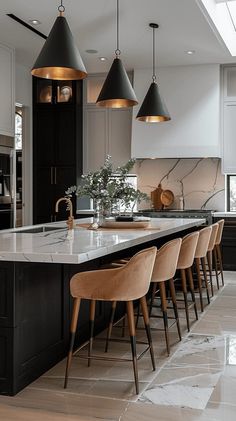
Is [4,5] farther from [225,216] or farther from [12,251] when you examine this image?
[225,216]

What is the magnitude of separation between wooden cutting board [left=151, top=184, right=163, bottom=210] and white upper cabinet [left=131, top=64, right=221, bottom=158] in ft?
1.88

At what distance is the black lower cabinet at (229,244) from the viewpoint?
7477mm

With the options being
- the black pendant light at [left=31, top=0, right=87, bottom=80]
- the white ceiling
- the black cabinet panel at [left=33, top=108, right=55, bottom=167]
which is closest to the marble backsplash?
the black cabinet panel at [left=33, top=108, right=55, bottom=167]

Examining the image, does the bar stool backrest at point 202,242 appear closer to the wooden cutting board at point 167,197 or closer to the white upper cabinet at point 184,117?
the white upper cabinet at point 184,117

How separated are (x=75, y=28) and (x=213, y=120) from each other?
250 centimetres

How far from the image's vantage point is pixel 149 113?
18.2 feet

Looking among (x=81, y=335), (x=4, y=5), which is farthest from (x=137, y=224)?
(x=4, y=5)

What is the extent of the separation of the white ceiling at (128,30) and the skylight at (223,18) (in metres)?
0.07

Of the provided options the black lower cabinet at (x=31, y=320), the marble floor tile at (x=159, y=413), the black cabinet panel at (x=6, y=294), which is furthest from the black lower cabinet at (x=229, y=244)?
the black cabinet panel at (x=6, y=294)

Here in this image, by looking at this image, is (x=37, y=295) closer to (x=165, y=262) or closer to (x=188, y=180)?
(x=165, y=262)

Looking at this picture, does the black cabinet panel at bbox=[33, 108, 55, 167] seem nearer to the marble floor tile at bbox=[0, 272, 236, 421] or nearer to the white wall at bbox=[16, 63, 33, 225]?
the white wall at bbox=[16, 63, 33, 225]

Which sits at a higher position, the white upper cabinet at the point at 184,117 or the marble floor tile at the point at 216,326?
the white upper cabinet at the point at 184,117

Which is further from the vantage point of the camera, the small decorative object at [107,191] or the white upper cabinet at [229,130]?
the white upper cabinet at [229,130]

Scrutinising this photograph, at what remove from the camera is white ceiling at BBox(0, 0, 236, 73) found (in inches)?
211
